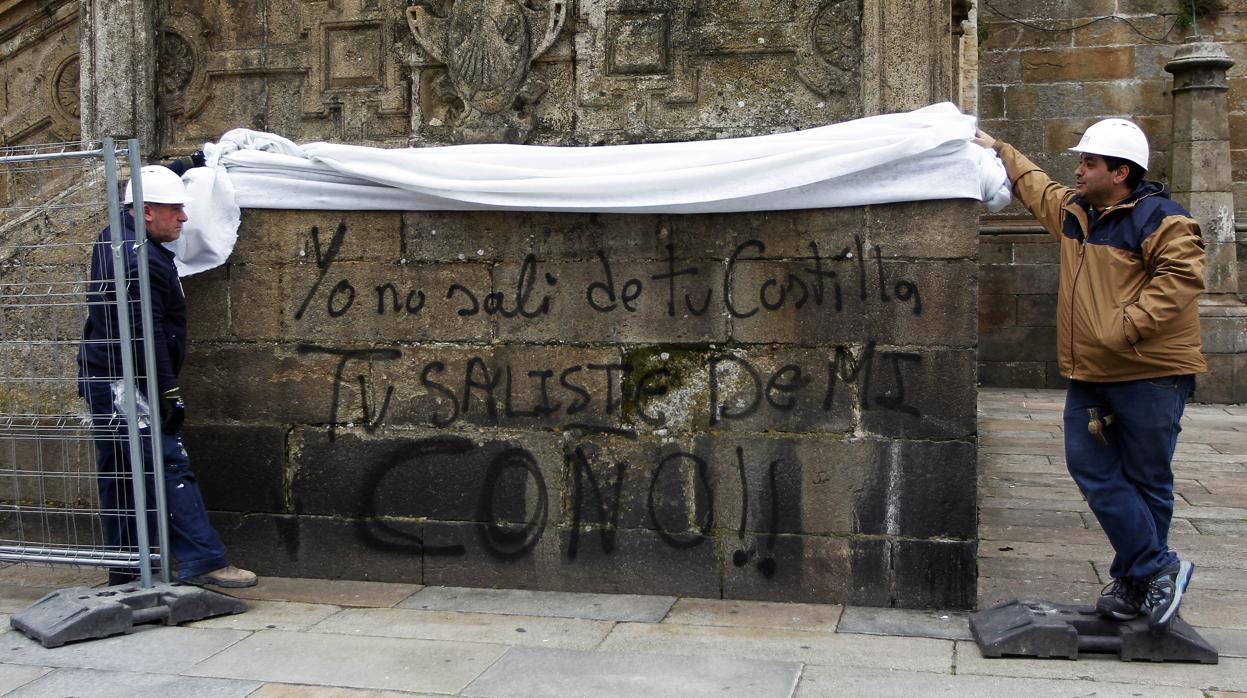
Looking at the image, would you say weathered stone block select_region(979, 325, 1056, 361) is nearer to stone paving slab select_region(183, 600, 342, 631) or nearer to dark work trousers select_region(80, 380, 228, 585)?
stone paving slab select_region(183, 600, 342, 631)

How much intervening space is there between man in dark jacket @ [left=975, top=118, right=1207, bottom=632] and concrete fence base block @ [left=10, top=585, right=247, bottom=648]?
356cm

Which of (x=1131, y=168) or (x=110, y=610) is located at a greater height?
(x=1131, y=168)

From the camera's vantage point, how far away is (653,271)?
5.77m

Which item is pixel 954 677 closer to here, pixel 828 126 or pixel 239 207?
pixel 828 126

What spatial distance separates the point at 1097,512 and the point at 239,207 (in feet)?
12.9

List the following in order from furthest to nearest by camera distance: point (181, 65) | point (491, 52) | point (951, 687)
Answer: point (181, 65) < point (491, 52) < point (951, 687)

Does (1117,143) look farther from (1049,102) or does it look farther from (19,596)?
(1049,102)

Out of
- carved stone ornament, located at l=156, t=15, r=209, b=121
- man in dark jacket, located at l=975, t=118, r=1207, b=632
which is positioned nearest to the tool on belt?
man in dark jacket, located at l=975, t=118, r=1207, b=632

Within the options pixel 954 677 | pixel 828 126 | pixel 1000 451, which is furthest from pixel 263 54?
pixel 1000 451

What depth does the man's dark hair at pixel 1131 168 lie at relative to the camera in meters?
4.84

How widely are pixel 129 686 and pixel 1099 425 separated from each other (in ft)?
11.9

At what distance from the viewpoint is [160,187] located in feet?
18.4

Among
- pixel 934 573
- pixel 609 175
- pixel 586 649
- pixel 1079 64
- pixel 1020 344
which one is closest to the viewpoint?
pixel 586 649

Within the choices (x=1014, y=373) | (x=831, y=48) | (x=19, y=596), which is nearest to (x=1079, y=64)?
(x=1014, y=373)
